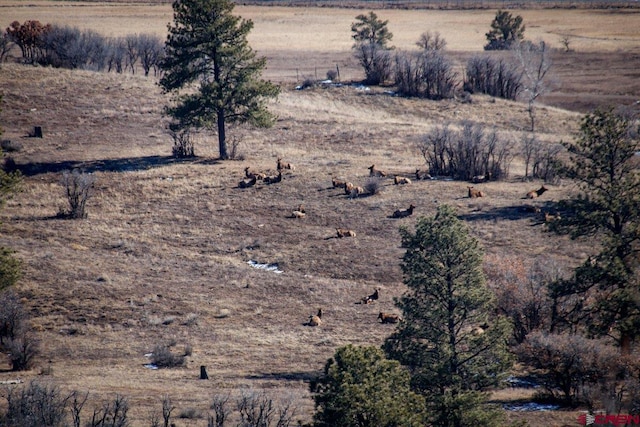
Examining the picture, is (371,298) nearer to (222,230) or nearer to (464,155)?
(222,230)

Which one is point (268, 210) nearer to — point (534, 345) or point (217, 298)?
point (217, 298)

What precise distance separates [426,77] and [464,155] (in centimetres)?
2158

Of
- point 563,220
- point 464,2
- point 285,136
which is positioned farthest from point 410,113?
point 464,2

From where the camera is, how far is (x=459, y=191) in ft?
131

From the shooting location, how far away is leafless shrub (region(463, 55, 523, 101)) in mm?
65562

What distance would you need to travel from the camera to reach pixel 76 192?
3684cm

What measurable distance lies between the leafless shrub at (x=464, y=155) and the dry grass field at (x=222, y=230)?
1378mm

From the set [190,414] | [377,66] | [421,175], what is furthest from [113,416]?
[377,66]

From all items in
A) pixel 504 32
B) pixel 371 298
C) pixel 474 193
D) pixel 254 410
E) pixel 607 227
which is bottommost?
pixel 371 298

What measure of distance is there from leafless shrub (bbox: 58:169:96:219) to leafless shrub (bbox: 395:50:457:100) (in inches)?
1248

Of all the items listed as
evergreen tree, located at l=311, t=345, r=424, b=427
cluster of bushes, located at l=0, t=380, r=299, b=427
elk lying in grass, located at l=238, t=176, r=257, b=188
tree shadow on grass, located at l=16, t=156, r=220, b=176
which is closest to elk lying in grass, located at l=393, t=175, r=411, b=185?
elk lying in grass, located at l=238, t=176, r=257, b=188

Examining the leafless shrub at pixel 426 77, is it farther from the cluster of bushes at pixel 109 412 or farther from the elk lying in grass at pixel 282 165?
the cluster of bushes at pixel 109 412

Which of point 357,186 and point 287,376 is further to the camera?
point 357,186

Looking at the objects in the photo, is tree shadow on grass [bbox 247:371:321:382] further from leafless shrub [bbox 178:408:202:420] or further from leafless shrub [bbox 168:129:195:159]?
leafless shrub [bbox 168:129:195:159]
